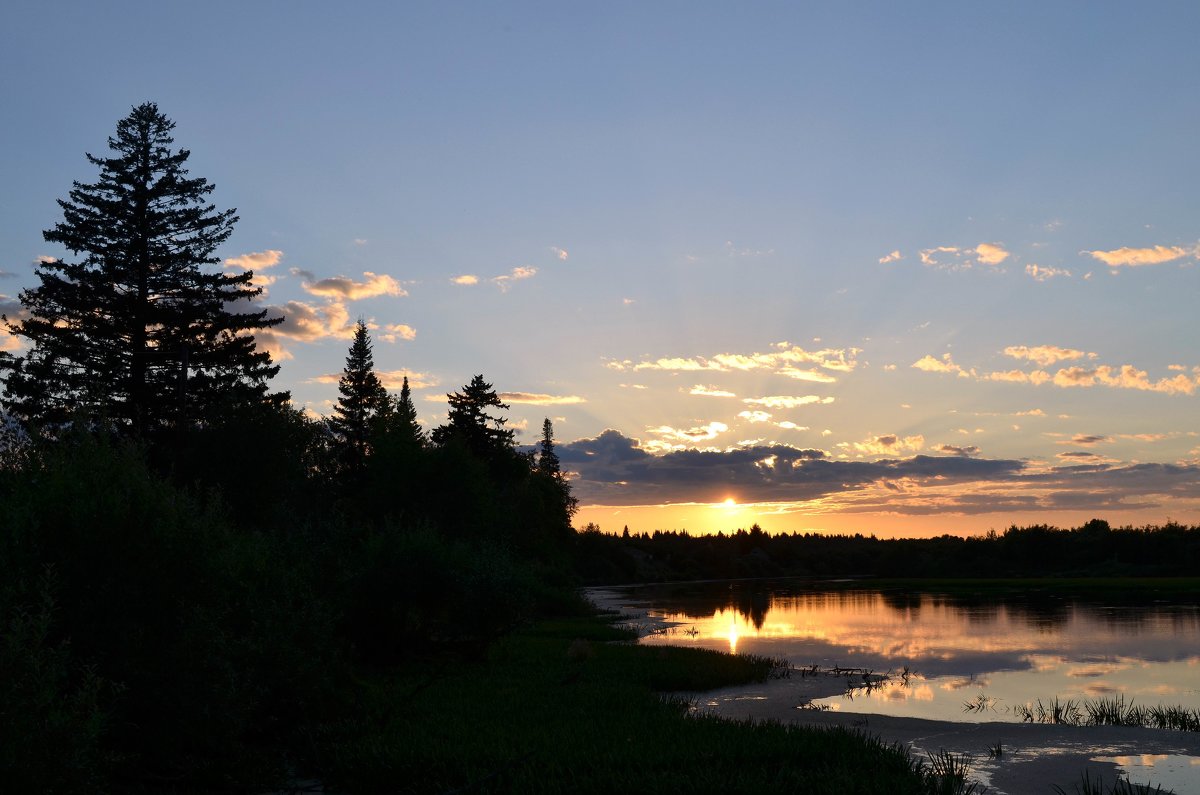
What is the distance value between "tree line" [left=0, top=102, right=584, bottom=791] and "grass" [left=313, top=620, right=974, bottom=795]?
1207 mm

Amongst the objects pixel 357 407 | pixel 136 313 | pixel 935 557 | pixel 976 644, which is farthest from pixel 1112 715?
pixel 935 557

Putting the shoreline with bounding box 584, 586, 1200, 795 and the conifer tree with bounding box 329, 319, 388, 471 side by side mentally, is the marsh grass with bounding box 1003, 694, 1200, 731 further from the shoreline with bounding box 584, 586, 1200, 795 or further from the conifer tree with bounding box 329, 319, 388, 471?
the conifer tree with bounding box 329, 319, 388, 471

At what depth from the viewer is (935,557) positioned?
5837 inches

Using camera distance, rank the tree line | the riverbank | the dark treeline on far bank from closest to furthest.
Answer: the tree line, the riverbank, the dark treeline on far bank

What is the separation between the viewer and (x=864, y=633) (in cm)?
4706

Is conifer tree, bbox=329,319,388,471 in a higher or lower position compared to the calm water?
higher

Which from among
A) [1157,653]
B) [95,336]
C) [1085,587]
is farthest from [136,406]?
[1085,587]

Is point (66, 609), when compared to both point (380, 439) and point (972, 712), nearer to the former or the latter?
point (972, 712)

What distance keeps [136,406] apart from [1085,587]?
3405 inches

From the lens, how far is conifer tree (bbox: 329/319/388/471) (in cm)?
9000

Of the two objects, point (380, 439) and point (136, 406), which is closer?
point (136, 406)

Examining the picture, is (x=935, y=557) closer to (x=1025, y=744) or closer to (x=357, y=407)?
(x=357, y=407)

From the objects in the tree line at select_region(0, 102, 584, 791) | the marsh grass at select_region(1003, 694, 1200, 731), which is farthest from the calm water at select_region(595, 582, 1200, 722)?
the tree line at select_region(0, 102, 584, 791)

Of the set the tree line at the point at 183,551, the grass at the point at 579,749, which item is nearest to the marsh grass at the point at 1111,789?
the grass at the point at 579,749
